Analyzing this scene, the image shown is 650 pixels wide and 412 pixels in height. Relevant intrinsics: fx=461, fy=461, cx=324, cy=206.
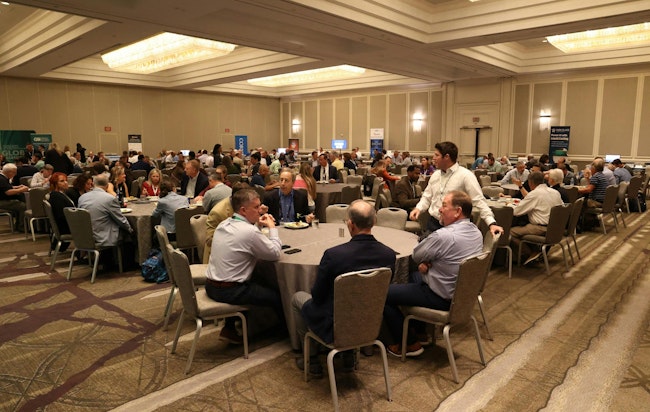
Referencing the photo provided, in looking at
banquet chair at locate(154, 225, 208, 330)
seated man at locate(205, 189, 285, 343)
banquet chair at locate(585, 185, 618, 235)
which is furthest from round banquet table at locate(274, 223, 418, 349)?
banquet chair at locate(585, 185, 618, 235)

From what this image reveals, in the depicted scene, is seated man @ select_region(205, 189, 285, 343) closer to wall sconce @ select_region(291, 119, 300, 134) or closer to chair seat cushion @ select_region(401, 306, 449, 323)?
chair seat cushion @ select_region(401, 306, 449, 323)

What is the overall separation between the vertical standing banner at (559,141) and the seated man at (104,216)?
1366 cm

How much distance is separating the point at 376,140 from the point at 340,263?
1715cm

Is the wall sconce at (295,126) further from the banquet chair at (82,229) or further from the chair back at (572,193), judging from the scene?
the banquet chair at (82,229)

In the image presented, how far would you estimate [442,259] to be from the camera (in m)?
3.04

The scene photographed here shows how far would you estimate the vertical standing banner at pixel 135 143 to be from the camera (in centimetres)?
1778

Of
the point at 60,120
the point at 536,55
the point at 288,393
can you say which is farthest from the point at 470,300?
the point at 60,120

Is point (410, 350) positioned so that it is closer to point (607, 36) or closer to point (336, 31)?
point (336, 31)

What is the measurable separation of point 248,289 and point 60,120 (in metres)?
16.1

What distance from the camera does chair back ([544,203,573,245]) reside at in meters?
5.32

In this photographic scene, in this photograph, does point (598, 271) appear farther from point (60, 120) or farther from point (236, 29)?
point (60, 120)

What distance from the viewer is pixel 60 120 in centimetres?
1627

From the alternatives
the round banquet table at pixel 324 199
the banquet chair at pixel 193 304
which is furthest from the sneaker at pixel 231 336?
the round banquet table at pixel 324 199

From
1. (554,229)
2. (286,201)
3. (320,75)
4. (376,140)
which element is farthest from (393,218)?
(376,140)
